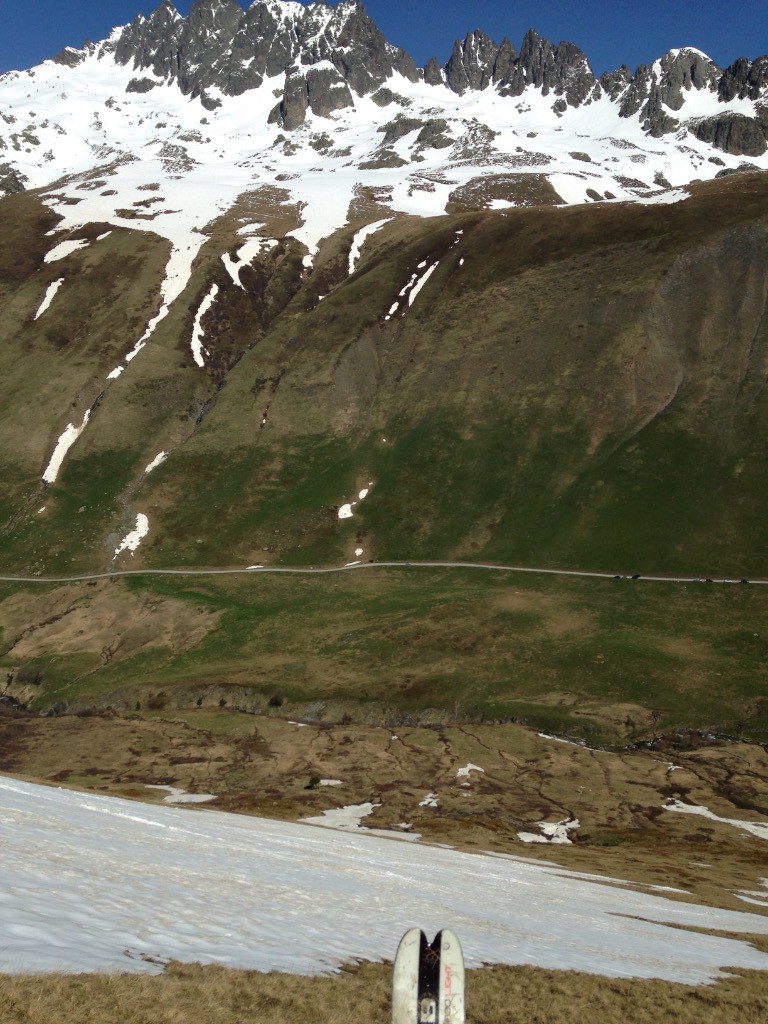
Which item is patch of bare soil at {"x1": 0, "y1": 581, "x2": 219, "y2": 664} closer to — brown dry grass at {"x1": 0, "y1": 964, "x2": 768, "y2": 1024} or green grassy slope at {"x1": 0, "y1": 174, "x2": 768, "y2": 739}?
green grassy slope at {"x1": 0, "y1": 174, "x2": 768, "y2": 739}

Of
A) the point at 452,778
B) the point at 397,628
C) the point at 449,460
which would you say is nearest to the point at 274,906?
the point at 452,778

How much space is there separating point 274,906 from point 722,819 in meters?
54.8

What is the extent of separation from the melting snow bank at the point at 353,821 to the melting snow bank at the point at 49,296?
166 m

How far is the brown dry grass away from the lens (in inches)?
496

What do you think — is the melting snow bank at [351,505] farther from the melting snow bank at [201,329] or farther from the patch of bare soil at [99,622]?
the melting snow bank at [201,329]

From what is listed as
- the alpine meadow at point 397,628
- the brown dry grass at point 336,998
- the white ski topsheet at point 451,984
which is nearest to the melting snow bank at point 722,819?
the alpine meadow at point 397,628

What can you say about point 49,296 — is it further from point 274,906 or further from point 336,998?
point 336,998

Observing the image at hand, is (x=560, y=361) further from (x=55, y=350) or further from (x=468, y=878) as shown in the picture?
(x=468, y=878)

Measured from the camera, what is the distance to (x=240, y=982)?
15.2 meters

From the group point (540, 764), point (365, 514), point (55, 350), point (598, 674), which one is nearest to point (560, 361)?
point (365, 514)

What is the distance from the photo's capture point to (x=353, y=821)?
61.2m

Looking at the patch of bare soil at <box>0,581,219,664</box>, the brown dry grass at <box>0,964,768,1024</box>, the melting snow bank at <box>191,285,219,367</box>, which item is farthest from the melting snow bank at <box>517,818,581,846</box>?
the melting snow bank at <box>191,285,219,367</box>

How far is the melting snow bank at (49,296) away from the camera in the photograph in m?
A: 192

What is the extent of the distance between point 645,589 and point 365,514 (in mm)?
49861
